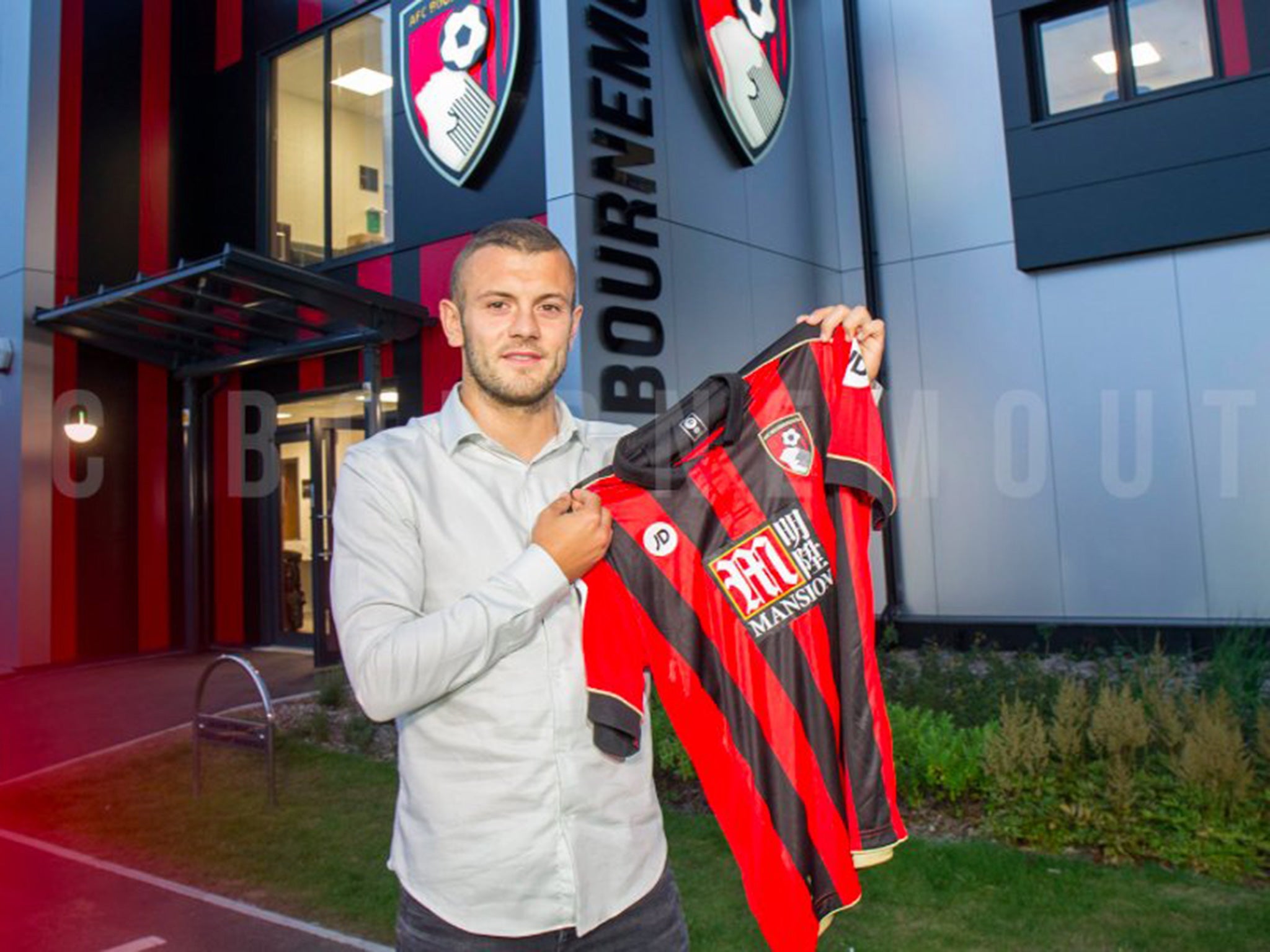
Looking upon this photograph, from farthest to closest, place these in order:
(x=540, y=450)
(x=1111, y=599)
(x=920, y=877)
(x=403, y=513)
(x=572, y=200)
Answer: (x=1111, y=599)
(x=572, y=200)
(x=920, y=877)
(x=540, y=450)
(x=403, y=513)

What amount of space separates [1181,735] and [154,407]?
440 inches

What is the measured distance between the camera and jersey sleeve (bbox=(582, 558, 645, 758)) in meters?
1.86

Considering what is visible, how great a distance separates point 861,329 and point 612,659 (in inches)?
39.9

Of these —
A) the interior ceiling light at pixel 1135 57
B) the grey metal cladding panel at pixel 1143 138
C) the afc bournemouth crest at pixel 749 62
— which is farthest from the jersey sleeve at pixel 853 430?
the interior ceiling light at pixel 1135 57

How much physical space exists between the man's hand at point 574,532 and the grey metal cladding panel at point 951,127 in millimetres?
9203

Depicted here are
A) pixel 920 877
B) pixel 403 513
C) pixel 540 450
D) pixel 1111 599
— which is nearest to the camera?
pixel 403 513

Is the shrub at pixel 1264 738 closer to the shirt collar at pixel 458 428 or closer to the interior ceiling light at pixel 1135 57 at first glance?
the shirt collar at pixel 458 428

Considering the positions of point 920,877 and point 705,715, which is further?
point 920,877

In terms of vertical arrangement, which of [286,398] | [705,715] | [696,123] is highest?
[696,123]

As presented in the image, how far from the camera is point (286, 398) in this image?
11.6m

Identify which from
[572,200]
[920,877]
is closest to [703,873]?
[920,877]

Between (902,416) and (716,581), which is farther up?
(902,416)

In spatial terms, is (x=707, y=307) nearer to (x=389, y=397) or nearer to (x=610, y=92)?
(x=610, y=92)

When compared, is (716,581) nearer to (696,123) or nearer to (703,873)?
(703,873)
